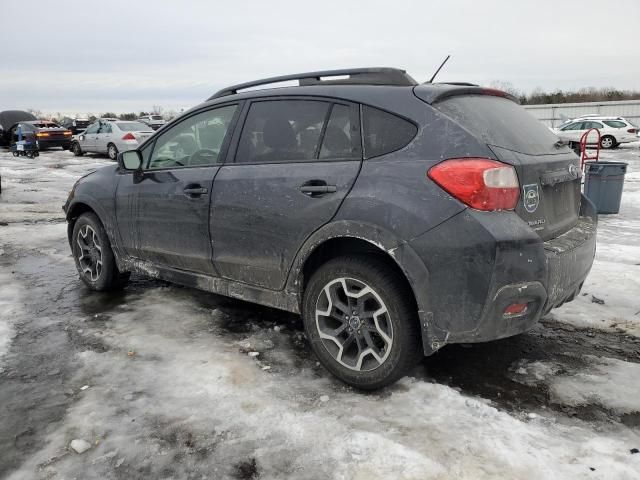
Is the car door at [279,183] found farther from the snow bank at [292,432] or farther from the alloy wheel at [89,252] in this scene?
the alloy wheel at [89,252]

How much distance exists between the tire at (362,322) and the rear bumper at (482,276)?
0.15m

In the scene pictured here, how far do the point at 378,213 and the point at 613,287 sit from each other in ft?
10.5

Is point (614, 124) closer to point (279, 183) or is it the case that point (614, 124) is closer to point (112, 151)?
point (112, 151)

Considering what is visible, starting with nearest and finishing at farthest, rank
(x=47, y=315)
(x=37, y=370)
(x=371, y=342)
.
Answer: (x=371, y=342), (x=37, y=370), (x=47, y=315)

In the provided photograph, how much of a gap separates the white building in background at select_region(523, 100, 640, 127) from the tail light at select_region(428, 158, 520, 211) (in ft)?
121

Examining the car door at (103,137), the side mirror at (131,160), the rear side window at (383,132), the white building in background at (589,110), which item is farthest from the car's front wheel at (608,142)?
the rear side window at (383,132)

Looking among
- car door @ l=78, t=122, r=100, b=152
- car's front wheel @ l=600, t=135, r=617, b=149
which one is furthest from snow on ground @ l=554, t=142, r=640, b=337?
car door @ l=78, t=122, r=100, b=152

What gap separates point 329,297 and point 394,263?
1.50 feet

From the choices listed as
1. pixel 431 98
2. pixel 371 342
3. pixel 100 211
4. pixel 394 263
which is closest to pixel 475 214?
pixel 394 263

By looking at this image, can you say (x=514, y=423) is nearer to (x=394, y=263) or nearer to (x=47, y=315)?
(x=394, y=263)

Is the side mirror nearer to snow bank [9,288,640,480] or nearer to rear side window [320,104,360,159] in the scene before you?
snow bank [9,288,640,480]

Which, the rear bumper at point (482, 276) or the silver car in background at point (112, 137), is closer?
the rear bumper at point (482, 276)

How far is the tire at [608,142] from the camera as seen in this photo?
962 inches

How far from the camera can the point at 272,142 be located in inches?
137
